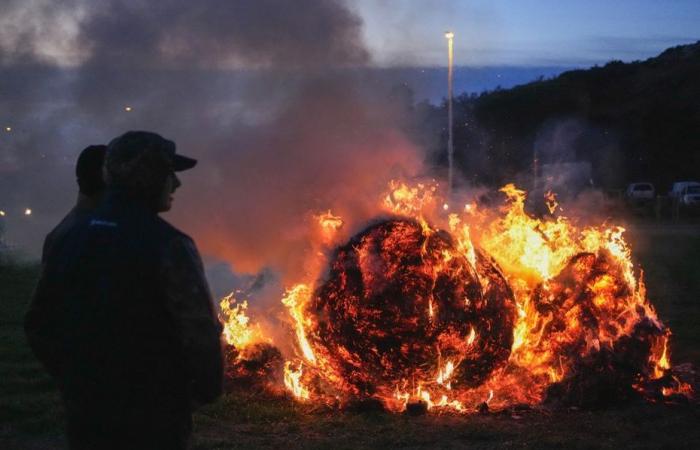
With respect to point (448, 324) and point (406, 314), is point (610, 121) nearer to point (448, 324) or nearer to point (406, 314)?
point (448, 324)

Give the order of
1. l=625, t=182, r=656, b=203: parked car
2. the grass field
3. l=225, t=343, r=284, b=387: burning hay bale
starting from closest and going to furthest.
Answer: the grass field
l=225, t=343, r=284, b=387: burning hay bale
l=625, t=182, r=656, b=203: parked car

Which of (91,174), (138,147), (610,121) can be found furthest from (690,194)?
(138,147)

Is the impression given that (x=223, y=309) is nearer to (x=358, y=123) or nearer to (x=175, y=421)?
(x=358, y=123)

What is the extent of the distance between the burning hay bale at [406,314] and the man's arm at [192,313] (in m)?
4.20

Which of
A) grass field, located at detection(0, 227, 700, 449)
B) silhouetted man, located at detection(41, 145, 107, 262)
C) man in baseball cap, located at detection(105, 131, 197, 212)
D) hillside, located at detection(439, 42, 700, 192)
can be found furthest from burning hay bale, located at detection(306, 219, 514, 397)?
hillside, located at detection(439, 42, 700, 192)

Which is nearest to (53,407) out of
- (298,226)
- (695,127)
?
(298,226)

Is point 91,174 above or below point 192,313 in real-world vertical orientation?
above

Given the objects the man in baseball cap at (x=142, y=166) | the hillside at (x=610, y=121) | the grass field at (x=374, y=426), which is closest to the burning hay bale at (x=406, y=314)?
the grass field at (x=374, y=426)

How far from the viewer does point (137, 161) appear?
280 cm

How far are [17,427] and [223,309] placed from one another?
1.97 metres

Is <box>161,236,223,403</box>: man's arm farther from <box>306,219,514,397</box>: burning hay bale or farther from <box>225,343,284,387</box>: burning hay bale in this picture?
<box>225,343,284,387</box>: burning hay bale

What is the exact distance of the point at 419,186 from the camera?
7.54 m

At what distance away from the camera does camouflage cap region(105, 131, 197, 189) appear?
279 cm

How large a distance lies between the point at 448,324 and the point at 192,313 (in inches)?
173
